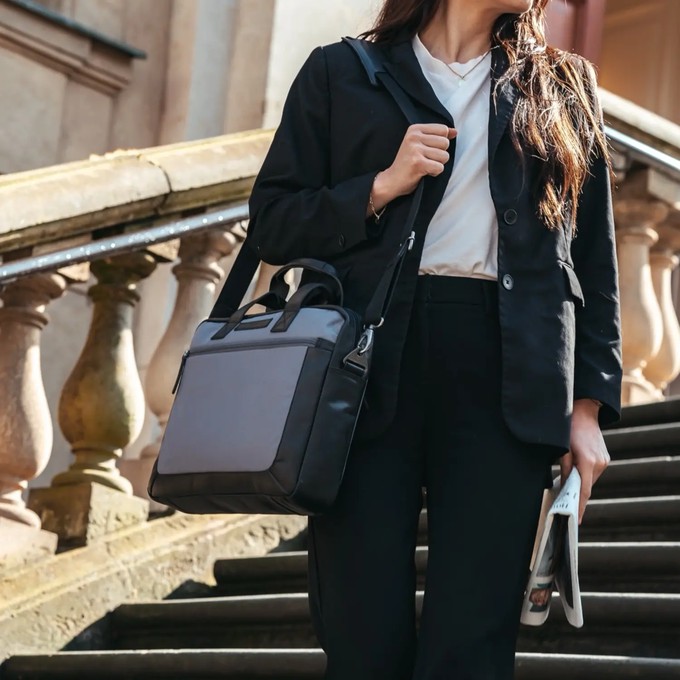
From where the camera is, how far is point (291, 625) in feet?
11.6

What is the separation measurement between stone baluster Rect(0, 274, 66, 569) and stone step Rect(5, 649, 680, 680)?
320 millimetres

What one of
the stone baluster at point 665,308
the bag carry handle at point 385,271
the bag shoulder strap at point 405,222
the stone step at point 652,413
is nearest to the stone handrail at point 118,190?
the stone step at point 652,413

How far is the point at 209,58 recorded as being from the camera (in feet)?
22.4

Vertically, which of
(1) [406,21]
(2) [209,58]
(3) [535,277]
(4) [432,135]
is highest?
(2) [209,58]

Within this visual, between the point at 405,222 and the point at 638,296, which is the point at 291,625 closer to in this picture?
the point at 405,222

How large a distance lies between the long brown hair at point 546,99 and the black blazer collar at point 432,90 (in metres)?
0.01

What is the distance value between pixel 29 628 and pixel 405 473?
1.91m

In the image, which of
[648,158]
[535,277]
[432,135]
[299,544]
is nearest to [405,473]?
[535,277]

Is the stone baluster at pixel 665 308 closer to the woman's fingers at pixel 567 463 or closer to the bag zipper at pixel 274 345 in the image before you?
the woman's fingers at pixel 567 463

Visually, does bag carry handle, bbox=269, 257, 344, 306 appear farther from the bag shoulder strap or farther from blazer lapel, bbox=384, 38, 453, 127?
blazer lapel, bbox=384, 38, 453, 127

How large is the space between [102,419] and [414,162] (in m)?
2.10

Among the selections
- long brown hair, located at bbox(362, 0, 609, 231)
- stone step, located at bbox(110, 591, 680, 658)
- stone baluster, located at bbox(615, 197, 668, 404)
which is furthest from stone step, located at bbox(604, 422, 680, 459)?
long brown hair, located at bbox(362, 0, 609, 231)

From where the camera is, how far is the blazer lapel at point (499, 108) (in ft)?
7.00

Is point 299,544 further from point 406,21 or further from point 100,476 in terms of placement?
point 406,21
